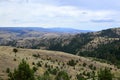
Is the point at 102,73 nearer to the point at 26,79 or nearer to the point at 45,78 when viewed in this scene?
the point at 45,78

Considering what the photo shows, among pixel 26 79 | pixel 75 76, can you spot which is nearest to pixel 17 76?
pixel 26 79

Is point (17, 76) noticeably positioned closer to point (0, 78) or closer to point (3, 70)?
point (0, 78)

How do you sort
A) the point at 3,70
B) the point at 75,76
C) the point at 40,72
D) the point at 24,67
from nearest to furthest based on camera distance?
the point at 24,67
the point at 3,70
the point at 40,72
the point at 75,76

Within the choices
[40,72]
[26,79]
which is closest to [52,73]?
[40,72]

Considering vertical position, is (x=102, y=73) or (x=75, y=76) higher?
(x=102, y=73)

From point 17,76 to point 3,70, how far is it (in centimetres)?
1985

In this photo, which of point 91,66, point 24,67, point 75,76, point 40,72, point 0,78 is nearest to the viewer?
point 24,67

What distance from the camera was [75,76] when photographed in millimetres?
102125

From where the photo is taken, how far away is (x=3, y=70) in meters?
78.5

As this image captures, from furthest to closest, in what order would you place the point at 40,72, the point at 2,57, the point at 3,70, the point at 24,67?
the point at 2,57 < the point at 40,72 < the point at 3,70 < the point at 24,67

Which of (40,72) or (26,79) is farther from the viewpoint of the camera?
(40,72)

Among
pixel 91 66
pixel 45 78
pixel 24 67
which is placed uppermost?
pixel 24 67

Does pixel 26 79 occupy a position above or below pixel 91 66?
above

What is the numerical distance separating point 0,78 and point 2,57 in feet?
86.7
